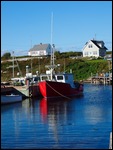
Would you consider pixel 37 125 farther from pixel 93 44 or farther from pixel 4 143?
pixel 93 44

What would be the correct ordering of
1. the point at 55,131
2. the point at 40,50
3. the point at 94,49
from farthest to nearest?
the point at 40,50 → the point at 94,49 → the point at 55,131

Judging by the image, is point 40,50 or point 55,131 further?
point 40,50

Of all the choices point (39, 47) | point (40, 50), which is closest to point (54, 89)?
point (40, 50)

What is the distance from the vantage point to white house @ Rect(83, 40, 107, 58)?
337ft

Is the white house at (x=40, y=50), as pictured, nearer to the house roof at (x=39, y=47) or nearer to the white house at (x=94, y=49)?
the house roof at (x=39, y=47)

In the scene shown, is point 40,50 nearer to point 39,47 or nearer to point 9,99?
point 39,47

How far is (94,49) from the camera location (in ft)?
338

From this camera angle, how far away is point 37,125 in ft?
73.0

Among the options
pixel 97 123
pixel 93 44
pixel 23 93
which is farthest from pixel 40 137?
pixel 93 44

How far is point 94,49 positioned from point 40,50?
16.9 metres

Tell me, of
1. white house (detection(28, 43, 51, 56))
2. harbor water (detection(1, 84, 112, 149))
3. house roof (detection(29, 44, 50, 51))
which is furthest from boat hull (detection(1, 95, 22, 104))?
house roof (detection(29, 44, 50, 51))

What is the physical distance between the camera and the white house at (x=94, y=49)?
103 m

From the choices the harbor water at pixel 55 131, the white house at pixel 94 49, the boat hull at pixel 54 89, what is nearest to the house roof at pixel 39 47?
the white house at pixel 94 49

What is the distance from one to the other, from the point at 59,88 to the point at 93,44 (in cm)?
6025
